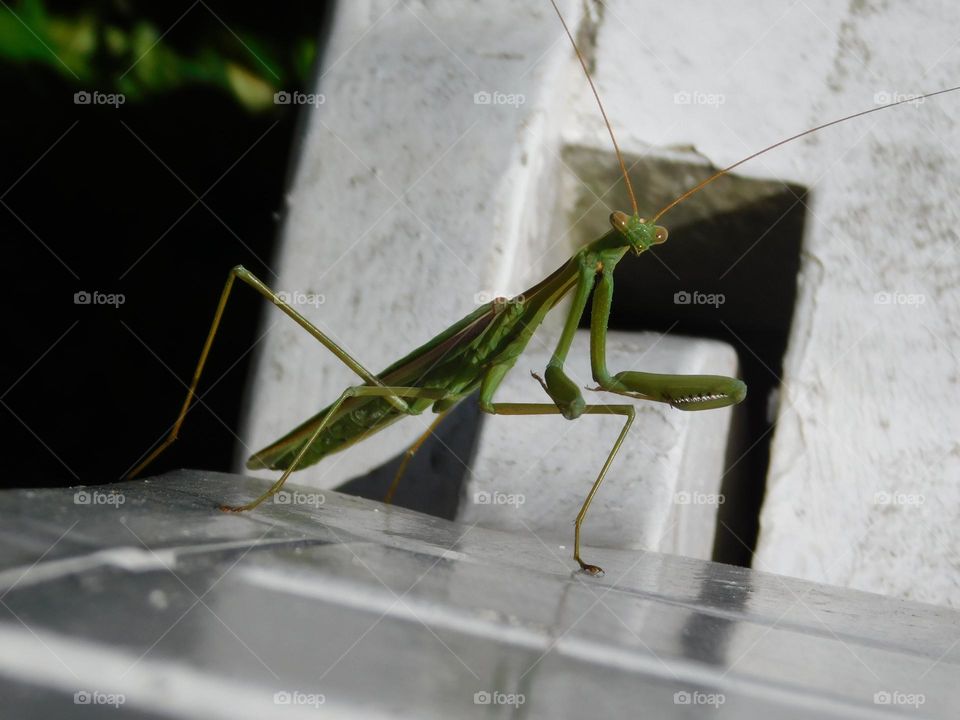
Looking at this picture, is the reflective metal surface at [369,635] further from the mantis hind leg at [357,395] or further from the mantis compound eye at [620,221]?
the mantis compound eye at [620,221]

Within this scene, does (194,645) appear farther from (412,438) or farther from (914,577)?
(914,577)

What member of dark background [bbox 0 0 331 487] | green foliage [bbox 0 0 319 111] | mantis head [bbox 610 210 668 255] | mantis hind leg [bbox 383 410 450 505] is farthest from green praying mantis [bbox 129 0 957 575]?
green foliage [bbox 0 0 319 111]

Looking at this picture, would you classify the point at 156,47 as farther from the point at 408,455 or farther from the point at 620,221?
the point at 620,221

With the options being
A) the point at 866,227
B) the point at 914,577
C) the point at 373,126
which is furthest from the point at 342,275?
the point at 914,577

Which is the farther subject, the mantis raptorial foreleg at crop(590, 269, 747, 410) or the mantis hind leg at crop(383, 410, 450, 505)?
the mantis hind leg at crop(383, 410, 450, 505)

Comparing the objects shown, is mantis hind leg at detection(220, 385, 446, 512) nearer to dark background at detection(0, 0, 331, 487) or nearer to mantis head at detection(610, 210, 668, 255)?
mantis head at detection(610, 210, 668, 255)

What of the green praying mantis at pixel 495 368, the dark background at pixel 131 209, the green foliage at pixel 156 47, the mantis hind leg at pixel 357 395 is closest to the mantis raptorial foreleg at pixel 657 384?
the green praying mantis at pixel 495 368
